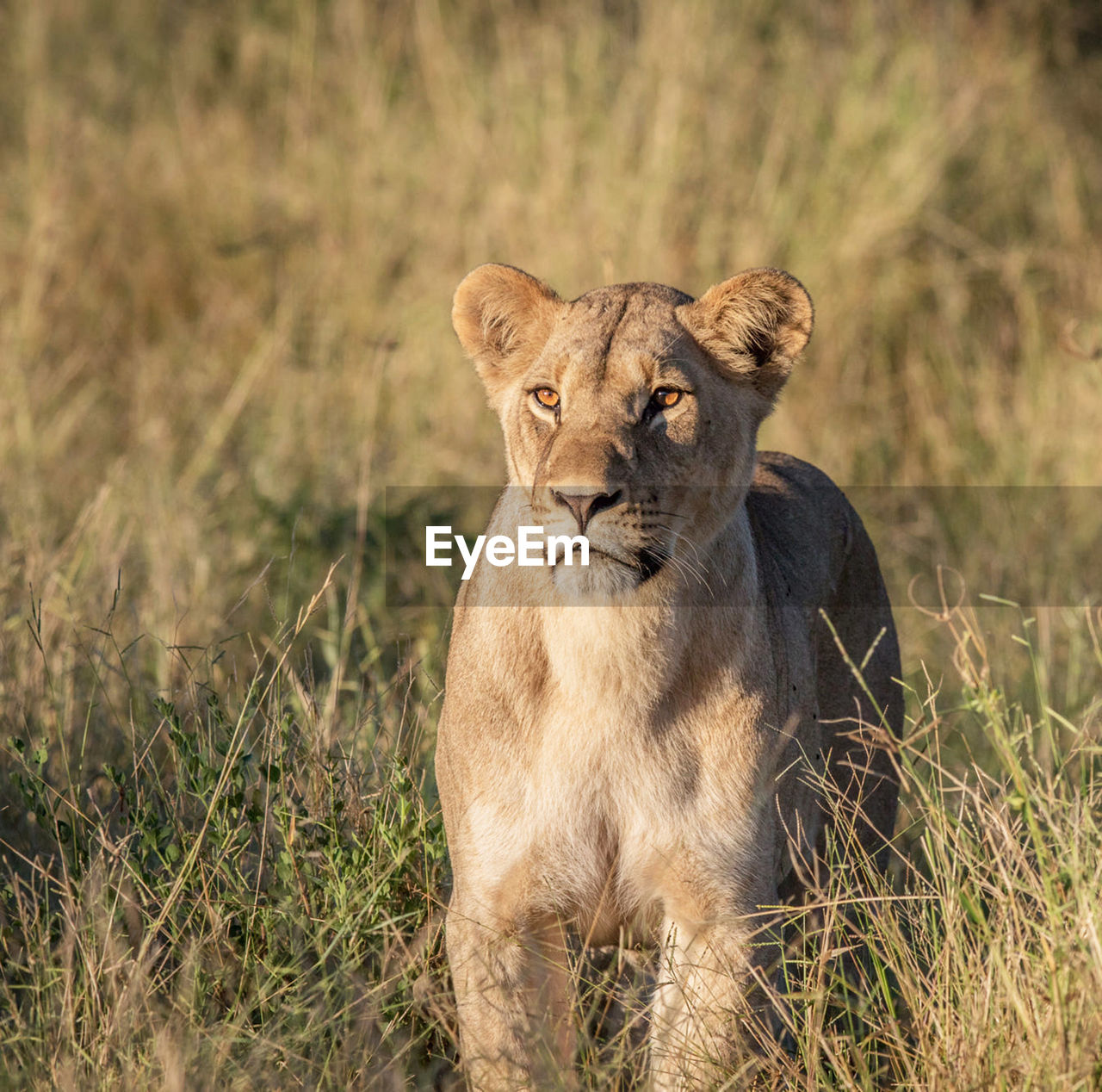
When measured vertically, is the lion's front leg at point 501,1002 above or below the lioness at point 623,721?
below

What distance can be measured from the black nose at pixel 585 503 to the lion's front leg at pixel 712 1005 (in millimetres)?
818

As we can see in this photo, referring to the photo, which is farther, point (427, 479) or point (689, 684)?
point (427, 479)

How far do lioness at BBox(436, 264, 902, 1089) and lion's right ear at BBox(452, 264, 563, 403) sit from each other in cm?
9

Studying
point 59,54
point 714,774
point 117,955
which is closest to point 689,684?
point 714,774

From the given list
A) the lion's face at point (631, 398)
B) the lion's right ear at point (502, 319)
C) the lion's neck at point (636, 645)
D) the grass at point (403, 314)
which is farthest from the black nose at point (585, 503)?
the grass at point (403, 314)

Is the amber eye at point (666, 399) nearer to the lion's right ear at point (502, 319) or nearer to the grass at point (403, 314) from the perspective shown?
the lion's right ear at point (502, 319)

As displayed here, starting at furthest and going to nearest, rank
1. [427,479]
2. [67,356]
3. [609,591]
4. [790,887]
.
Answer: [67,356] < [427,479] < [790,887] < [609,591]

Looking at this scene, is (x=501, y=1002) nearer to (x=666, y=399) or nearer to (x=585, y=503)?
(x=585, y=503)

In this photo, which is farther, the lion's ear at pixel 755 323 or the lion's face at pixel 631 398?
the lion's ear at pixel 755 323

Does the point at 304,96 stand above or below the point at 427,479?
above

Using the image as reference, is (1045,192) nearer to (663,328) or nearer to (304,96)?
(304,96)

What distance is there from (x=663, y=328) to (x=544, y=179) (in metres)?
4.38

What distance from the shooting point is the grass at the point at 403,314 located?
4.04 m

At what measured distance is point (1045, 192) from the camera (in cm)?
801
